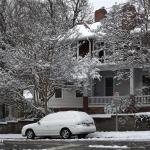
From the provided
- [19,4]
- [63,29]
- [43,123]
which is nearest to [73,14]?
[19,4]

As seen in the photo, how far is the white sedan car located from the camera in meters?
28.8

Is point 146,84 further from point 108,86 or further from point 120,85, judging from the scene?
point 108,86

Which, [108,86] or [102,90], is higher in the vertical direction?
[108,86]

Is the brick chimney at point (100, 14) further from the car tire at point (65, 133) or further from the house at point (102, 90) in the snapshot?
the car tire at point (65, 133)

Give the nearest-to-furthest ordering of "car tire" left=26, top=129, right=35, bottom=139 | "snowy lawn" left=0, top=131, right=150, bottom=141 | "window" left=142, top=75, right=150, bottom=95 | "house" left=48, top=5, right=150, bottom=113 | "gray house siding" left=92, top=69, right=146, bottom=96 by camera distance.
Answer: "snowy lawn" left=0, top=131, right=150, bottom=141 < "car tire" left=26, top=129, right=35, bottom=139 < "house" left=48, top=5, right=150, bottom=113 < "window" left=142, top=75, right=150, bottom=95 < "gray house siding" left=92, top=69, right=146, bottom=96

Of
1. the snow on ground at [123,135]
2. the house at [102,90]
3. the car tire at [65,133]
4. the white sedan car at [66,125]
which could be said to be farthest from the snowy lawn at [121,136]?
the house at [102,90]

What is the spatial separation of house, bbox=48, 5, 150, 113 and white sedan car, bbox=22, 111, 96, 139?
779cm

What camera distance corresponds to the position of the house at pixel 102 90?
38625mm

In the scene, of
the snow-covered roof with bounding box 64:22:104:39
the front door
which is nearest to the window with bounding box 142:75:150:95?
the front door

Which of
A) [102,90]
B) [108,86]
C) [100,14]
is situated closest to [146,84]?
[108,86]

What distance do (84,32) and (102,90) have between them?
5484 millimetres

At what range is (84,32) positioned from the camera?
4388 centimetres

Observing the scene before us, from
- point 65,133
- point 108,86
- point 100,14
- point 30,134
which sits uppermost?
point 100,14

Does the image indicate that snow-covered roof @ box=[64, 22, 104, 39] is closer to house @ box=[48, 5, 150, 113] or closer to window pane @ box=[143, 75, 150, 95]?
house @ box=[48, 5, 150, 113]
